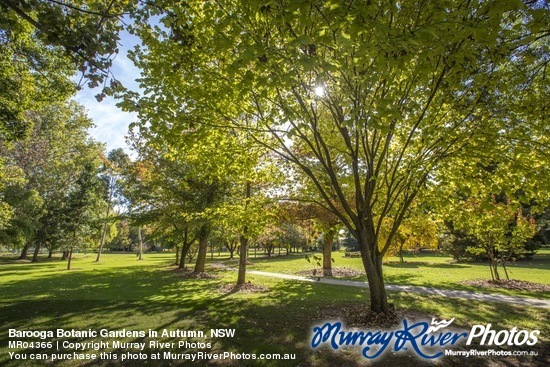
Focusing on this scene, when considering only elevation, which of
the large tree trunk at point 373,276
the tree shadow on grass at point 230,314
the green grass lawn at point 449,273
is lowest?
the green grass lawn at point 449,273

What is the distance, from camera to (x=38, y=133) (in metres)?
27.9

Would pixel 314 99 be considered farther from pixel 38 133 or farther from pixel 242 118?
pixel 38 133

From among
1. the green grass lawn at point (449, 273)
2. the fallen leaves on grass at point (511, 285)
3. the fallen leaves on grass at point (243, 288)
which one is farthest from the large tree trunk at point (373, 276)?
the fallen leaves on grass at point (511, 285)

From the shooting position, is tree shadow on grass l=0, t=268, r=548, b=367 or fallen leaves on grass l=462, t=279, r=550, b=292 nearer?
tree shadow on grass l=0, t=268, r=548, b=367

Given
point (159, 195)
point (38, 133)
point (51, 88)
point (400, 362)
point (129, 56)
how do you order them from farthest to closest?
1. point (38, 133)
2. point (159, 195)
3. point (51, 88)
4. point (129, 56)
5. point (400, 362)

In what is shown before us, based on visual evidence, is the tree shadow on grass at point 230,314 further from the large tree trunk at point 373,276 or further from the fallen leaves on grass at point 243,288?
the large tree trunk at point 373,276

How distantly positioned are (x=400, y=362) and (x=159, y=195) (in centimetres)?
1816

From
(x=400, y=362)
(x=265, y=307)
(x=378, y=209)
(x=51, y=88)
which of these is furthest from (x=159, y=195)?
(x=400, y=362)

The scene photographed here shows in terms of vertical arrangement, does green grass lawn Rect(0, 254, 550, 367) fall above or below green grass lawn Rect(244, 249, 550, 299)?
above

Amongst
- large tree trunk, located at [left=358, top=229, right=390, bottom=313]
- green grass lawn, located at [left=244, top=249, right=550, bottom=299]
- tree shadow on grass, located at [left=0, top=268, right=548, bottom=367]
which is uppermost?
large tree trunk, located at [left=358, top=229, right=390, bottom=313]

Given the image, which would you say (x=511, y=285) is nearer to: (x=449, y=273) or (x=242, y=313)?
(x=449, y=273)

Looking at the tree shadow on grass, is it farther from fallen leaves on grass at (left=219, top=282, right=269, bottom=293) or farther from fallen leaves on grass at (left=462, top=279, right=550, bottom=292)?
fallen leaves on grass at (left=462, top=279, right=550, bottom=292)

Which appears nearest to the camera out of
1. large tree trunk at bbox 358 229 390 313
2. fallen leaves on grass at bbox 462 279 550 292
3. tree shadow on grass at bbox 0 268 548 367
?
tree shadow on grass at bbox 0 268 548 367

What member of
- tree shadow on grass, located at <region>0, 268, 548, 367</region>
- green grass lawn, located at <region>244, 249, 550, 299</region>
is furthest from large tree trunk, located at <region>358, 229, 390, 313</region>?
green grass lawn, located at <region>244, 249, 550, 299</region>
